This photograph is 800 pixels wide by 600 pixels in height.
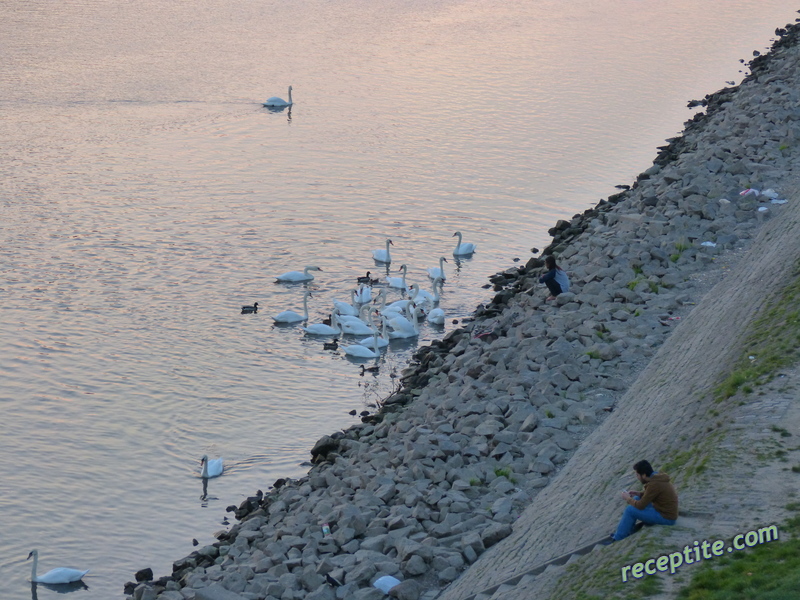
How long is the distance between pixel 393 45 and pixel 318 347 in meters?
27.5

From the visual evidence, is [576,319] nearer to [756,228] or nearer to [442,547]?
[756,228]

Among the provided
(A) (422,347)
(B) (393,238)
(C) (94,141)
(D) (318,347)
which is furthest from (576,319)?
(C) (94,141)

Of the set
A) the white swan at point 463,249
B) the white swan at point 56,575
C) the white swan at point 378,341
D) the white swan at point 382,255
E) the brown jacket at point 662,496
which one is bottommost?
the white swan at point 56,575

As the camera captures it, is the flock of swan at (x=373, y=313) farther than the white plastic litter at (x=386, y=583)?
Yes

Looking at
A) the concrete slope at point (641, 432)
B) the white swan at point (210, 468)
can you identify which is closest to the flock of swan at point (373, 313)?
the white swan at point (210, 468)

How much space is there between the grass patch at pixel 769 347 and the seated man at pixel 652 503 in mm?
2500

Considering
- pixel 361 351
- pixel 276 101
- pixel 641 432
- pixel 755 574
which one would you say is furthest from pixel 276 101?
pixel 755 574

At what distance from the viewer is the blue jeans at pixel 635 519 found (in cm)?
983

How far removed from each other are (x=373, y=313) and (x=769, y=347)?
38.0 ft

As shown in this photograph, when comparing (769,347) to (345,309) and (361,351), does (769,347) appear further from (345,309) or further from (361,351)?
(345,309)

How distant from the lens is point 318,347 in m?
21.3

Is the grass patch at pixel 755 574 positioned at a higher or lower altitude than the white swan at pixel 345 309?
lower

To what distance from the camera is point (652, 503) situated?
9930mm

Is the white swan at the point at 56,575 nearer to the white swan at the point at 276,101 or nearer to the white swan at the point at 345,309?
the white swan at the point at 345,309
